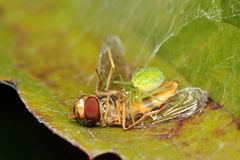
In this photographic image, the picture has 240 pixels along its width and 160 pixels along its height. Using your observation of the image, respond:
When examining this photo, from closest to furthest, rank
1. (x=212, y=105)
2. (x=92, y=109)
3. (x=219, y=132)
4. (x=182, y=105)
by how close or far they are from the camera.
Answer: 1. (x=219, y=132)
2. (x=212, y=105)
3. (x=182, y=105)
4. (x=92, y=109)

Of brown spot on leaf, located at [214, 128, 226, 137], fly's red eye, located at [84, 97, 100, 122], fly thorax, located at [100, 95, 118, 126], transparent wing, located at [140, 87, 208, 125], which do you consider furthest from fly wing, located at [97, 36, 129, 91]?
brown spot on leaf, located at [214, 128, 226, 137]

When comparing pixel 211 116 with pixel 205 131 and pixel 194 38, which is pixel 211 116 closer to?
pixel 205 131

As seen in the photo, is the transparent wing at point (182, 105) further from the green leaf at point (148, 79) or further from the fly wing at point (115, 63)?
the fly wing at point (115, 63)

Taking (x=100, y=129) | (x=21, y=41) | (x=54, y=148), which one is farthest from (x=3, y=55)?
(x=100, y=129)

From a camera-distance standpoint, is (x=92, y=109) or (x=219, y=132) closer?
(x=219, y=132)

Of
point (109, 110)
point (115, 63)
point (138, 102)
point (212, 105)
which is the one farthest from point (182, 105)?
point (115, 63)

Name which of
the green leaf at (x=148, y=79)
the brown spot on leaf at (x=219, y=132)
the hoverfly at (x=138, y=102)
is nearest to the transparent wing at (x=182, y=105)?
the hoverfly at (x=138, y=102)

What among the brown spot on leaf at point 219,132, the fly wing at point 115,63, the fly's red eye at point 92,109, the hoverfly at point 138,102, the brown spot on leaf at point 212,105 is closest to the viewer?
the brown spot on leaf at point 219,132

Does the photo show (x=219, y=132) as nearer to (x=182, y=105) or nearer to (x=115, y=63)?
(x=182, y=105)
